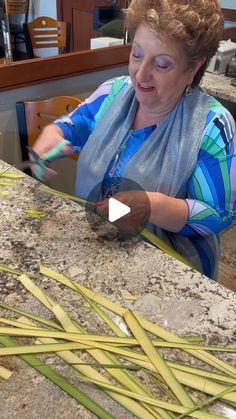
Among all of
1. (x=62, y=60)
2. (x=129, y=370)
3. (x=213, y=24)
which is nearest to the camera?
(x=129, y=370)

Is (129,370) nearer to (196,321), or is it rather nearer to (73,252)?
(196,321)

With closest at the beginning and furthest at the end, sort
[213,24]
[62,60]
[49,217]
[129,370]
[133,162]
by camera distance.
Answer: [129,370]
[49,217]
[213,24]
[133,162]
[62,60]

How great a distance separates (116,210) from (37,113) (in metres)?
1.02

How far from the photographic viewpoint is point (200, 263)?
47.8 inches

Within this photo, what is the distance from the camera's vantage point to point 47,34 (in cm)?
266

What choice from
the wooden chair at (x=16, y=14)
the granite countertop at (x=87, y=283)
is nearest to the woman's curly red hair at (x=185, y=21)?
the granite countertop at (x=87, y=283)

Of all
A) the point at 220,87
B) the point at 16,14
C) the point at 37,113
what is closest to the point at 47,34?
the point at 16,14

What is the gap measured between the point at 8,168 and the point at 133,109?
0.44 meters

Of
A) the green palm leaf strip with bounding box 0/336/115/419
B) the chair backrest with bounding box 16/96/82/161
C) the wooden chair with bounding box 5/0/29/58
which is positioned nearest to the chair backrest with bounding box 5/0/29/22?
the wooden chair with bounding box 5/0/29/58

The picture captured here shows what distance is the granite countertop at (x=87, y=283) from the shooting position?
55 cm

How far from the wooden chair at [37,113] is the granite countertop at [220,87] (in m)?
0.74

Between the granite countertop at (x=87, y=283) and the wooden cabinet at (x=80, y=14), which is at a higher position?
the wooden cabinet at (x=80, y=14)

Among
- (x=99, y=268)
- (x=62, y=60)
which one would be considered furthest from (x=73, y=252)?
(x=62, y=60)

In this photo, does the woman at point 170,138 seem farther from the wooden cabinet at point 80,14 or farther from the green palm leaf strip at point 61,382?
the wooden cabinet at point 80,14
